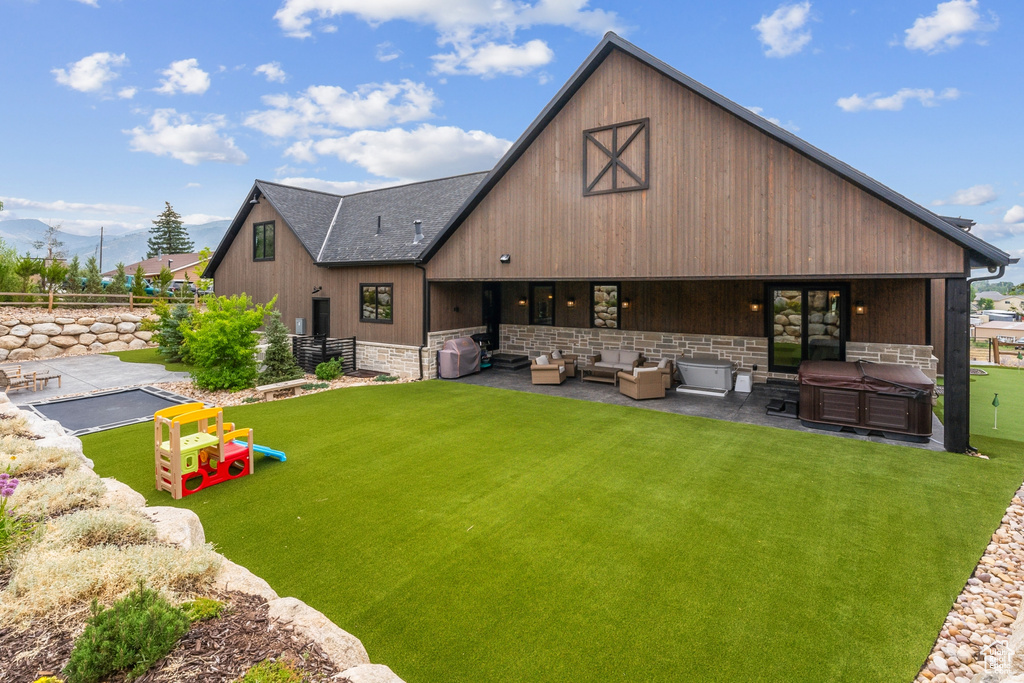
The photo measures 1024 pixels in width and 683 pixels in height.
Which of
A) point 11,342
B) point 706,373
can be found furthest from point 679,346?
point 11,342

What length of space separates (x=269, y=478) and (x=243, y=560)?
2134mm

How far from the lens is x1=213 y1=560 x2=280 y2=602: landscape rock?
11.0ft

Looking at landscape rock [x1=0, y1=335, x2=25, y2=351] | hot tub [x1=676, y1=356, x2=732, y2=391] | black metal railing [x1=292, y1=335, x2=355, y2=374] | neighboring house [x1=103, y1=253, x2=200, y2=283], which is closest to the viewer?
hot tub [x1=676, y1=356, x2=732, y2=391]

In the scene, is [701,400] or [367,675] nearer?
[367,675]

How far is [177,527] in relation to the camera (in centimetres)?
408

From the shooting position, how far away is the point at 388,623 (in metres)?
3.50

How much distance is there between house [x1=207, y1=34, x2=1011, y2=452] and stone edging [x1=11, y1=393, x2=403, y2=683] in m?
8.30

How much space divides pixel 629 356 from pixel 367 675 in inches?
442

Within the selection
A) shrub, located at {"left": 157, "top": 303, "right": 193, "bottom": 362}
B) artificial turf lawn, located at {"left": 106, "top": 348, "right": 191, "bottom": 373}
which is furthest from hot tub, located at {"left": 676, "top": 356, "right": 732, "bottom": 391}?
shrub, located at {"left": 157, "top": 303, "right": 193, "bottom": 362}

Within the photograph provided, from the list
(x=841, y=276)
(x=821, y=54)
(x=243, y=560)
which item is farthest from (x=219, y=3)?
(x=821, y=54)

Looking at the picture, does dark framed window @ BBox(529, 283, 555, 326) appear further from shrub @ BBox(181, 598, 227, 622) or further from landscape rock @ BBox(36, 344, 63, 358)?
landscape rock @ BBox(36, 344, 63, 358)

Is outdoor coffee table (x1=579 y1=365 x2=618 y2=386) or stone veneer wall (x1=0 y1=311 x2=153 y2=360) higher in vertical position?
Result: stone veneer wall (x1=0 y1=311 x2=153 y2=360)

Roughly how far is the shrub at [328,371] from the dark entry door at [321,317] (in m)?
2.55

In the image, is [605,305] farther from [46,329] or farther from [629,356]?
[46,329]
